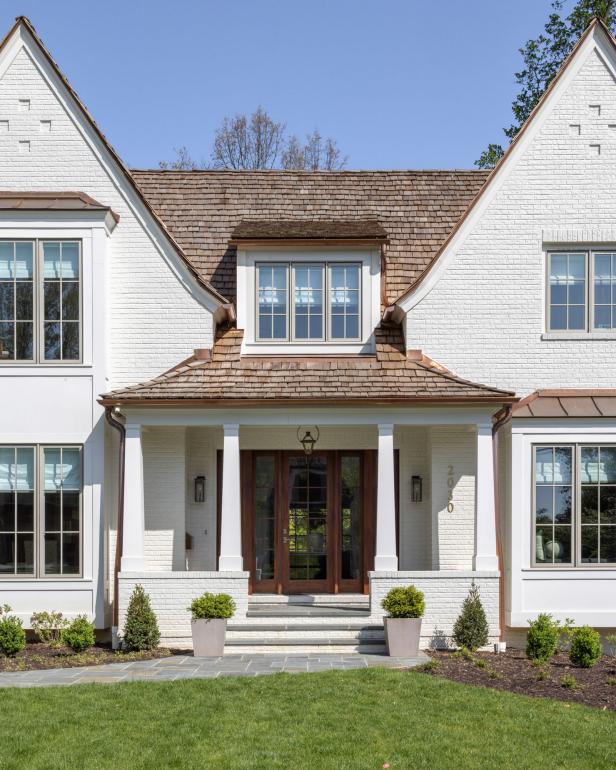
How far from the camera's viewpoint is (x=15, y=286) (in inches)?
598

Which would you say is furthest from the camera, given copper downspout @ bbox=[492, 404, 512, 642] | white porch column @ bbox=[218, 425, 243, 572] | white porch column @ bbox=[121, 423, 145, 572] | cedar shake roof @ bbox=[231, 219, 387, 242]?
cedar shake roof @ bbox=[231, 219, 387, 242]

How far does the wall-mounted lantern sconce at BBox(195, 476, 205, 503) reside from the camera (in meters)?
16.0

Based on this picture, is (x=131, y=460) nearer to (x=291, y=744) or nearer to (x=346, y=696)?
(x=346, y=696)

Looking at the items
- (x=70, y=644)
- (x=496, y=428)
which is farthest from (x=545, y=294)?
(x=70, y=644)

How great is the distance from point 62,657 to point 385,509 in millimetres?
5144

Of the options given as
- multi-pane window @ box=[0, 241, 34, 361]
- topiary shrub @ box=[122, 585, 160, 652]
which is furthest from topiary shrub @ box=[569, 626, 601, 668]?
multi-pane window @ box=[0, 241, 34, 361]

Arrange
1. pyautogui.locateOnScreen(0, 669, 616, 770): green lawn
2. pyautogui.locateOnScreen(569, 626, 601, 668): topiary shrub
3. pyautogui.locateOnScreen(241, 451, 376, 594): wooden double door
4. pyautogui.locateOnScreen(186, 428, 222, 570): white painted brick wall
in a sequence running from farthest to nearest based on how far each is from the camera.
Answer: pyautogui.locateOnScreen(241, 451, 376, 594): wooden double door
pyautogui.locateOnScreen(186, 428, 222, 570): white painted brick wall
pyautogui.locateOnScreen(569, 626, 601, 668): topiary shrub
pyautogui.locateOnScreen(0, 669, 616, 770): green lawn

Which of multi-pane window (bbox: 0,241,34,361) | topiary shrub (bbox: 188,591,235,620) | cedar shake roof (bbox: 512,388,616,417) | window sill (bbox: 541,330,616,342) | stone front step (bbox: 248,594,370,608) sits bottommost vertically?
stone front step (bbox: 248,594,370,608)

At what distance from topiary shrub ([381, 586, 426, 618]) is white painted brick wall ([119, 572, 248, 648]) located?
7.10ft

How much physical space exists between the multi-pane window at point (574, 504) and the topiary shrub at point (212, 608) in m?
4.99

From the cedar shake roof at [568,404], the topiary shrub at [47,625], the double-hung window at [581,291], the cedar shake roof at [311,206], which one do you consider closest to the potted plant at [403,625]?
the cedar shake roof at [568,404]

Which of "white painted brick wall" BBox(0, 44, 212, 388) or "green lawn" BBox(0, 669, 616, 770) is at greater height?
"white painted brick wall" BBox(0, 44, 212, 388)

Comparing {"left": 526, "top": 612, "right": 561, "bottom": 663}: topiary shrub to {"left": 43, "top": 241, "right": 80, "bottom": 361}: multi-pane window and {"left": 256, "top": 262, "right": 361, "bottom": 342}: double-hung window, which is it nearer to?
{"left": 256, "top": 262, "right": 361, "bottom": 342}: double-hung window

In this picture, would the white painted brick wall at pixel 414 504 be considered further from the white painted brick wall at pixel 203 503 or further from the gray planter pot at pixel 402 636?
the white painted brick wall at pixel 203 503
